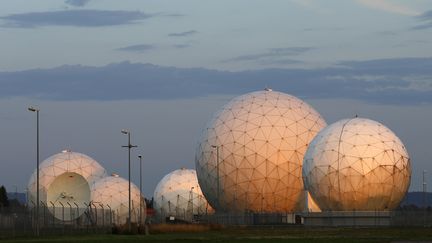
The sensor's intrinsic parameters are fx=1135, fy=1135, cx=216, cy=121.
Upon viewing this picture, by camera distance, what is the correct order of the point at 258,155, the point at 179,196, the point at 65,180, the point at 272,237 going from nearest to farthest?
the point at 272,237 → the point at 258,155 → the point at 65,180 → the point at 179,196

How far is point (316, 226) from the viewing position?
87.4m

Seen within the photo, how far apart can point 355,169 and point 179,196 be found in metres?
47.0

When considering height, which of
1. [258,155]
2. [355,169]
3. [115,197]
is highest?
[258,155]

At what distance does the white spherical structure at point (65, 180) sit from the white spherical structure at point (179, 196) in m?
14.0

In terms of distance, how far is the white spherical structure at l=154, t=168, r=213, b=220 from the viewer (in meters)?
132

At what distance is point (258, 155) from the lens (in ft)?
325

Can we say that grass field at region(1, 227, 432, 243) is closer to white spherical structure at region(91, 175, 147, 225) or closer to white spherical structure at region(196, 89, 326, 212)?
white spherical structure at region(196, 89, 326, 212)

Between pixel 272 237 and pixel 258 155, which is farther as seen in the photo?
pixel 258 155

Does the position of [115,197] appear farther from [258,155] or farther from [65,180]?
[258,155]

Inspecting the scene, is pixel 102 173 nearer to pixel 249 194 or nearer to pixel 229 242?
pixel 249 194

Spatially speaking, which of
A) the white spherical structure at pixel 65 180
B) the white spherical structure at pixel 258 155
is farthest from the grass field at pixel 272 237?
the white spherical structure at pixel 65 180

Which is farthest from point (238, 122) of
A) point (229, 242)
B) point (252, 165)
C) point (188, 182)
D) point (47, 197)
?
point (229, 242)

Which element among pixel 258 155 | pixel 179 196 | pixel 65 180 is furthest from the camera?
pixel 179 196

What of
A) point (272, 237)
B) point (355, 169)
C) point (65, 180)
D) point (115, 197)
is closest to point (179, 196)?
point (65, 180)
